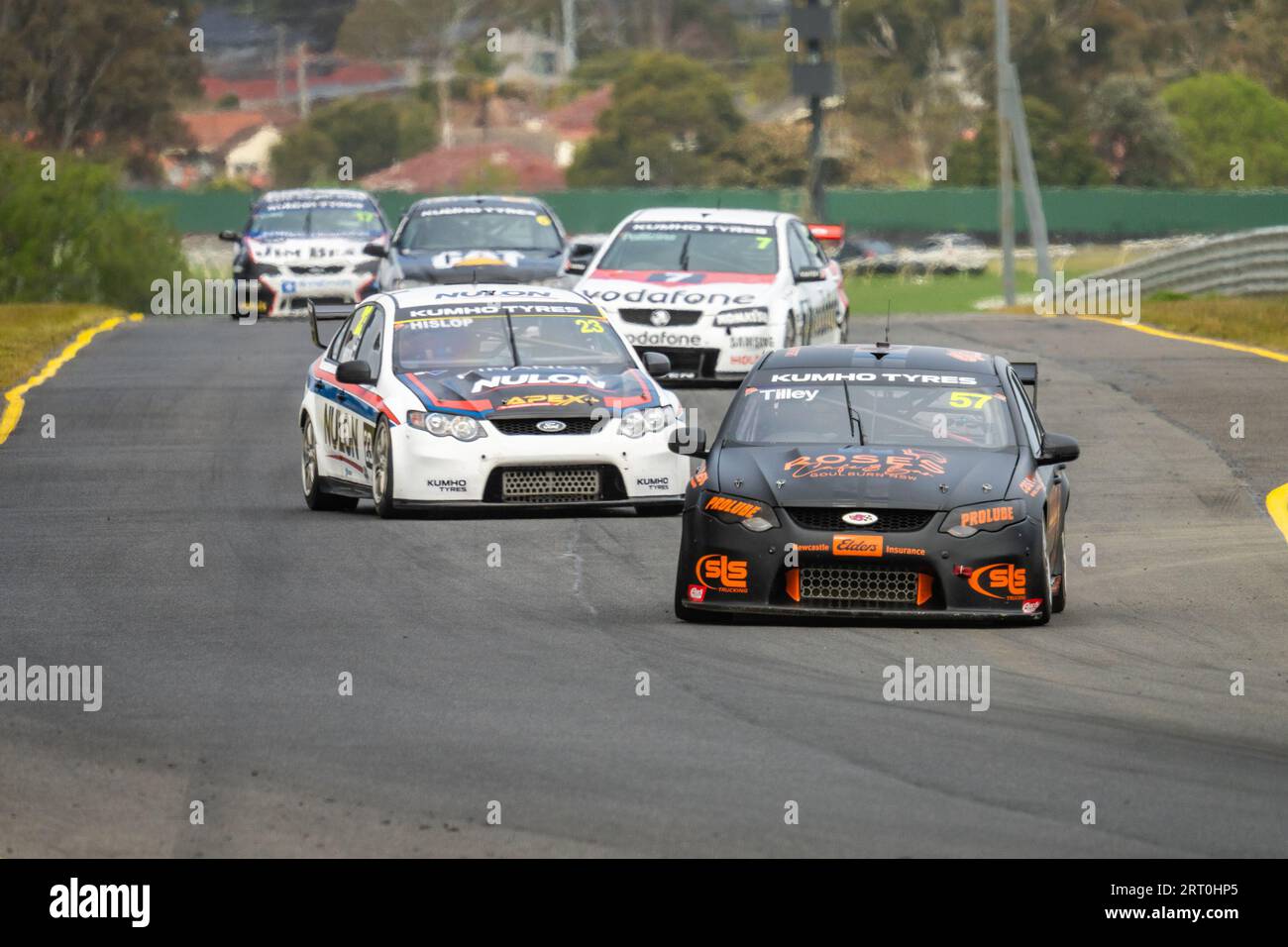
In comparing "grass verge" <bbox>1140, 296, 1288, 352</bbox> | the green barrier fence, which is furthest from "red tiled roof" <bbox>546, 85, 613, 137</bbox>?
"grass verge" <bbox>1140, 296, 1288, 352</bbox>

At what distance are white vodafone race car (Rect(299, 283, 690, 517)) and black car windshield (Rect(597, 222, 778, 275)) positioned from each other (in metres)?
5.94

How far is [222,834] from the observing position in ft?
25.6

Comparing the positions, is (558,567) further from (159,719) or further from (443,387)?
(159,719)

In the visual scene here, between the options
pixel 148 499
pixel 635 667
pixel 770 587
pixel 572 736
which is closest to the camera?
pixel 572 736

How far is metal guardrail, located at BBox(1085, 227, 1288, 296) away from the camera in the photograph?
111 ft

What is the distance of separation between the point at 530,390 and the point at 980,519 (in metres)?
4.84

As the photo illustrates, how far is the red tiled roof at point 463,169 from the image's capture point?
9206 cm

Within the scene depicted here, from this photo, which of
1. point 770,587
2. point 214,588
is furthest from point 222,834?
point 214,588

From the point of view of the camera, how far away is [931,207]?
74312 millimetres

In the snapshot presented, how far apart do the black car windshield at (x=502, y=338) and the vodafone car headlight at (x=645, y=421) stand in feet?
2.16

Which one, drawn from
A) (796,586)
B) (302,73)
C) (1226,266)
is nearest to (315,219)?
(1226,266)

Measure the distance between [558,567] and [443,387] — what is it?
2.65m

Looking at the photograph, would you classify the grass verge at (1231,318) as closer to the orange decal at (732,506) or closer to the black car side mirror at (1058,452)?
the black car side mirror at (1058,452)

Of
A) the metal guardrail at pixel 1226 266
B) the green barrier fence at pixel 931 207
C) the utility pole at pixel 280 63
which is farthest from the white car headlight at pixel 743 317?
the utility pole at pixel 280 63
